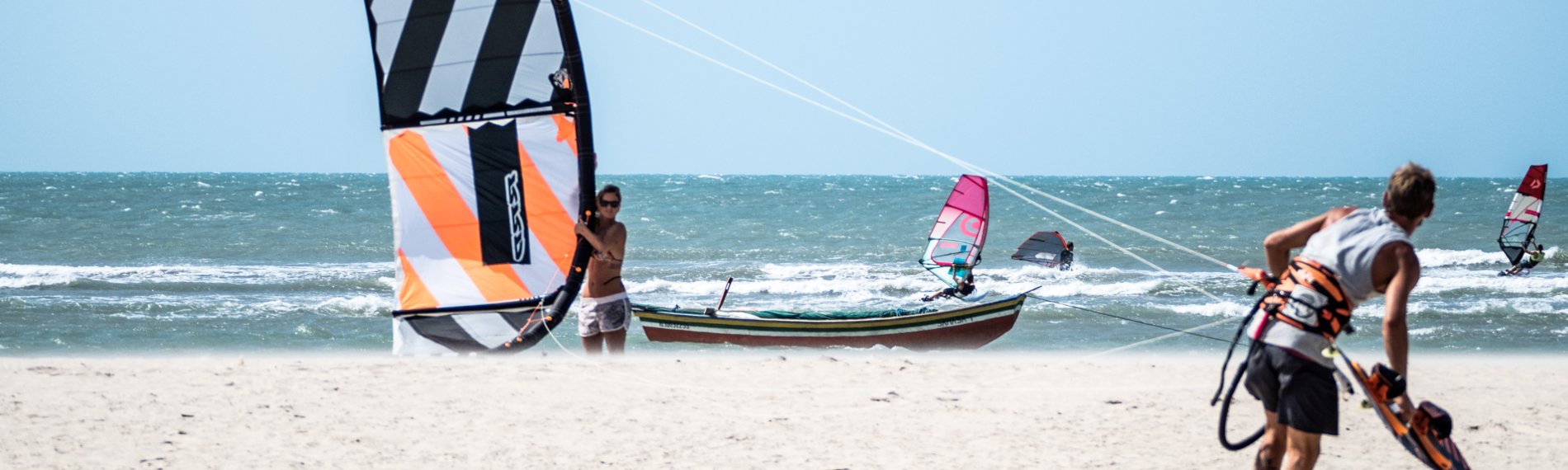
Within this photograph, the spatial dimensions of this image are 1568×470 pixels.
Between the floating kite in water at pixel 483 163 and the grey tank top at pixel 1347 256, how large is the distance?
11.0 ft

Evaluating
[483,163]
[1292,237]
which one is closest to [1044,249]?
[483,163]

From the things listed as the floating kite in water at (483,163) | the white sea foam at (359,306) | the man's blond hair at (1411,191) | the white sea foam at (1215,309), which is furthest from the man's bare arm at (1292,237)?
the white sea foam at (359,306)

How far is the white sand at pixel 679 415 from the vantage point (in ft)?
15.8

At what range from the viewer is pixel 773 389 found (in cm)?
626

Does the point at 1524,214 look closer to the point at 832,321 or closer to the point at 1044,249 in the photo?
the point at 1044,249

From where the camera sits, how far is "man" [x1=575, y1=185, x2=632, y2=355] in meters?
6.04

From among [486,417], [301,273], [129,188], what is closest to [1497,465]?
[486,417]

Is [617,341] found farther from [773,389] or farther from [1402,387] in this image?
[1402,387]

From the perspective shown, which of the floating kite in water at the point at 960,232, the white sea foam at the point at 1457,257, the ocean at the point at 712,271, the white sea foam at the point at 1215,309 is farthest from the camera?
the white sea foam at the point at 1457,257

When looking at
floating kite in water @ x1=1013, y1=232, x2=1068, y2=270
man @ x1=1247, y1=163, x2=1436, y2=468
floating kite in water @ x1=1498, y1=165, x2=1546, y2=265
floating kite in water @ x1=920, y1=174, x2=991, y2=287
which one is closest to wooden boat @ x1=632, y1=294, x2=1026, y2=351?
floating kite in water @ x1=920, y1=174, x2=991, y2=287

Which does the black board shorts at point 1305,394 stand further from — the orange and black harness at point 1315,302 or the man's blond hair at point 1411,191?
the man's blond hair at point 1411,191

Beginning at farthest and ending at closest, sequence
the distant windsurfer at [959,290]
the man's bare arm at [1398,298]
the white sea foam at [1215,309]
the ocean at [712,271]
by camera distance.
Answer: the white sea foam at [1215,309] < the distant windsurfer at [959,290] < the ocean at [712,271] < the man's bare arm at [1398,298]

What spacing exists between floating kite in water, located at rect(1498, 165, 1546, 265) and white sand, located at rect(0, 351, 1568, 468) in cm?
1193

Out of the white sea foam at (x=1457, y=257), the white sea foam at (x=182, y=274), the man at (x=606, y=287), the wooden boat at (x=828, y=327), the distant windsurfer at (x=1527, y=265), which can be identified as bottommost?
the white sea foam at (x=182, y=274)
